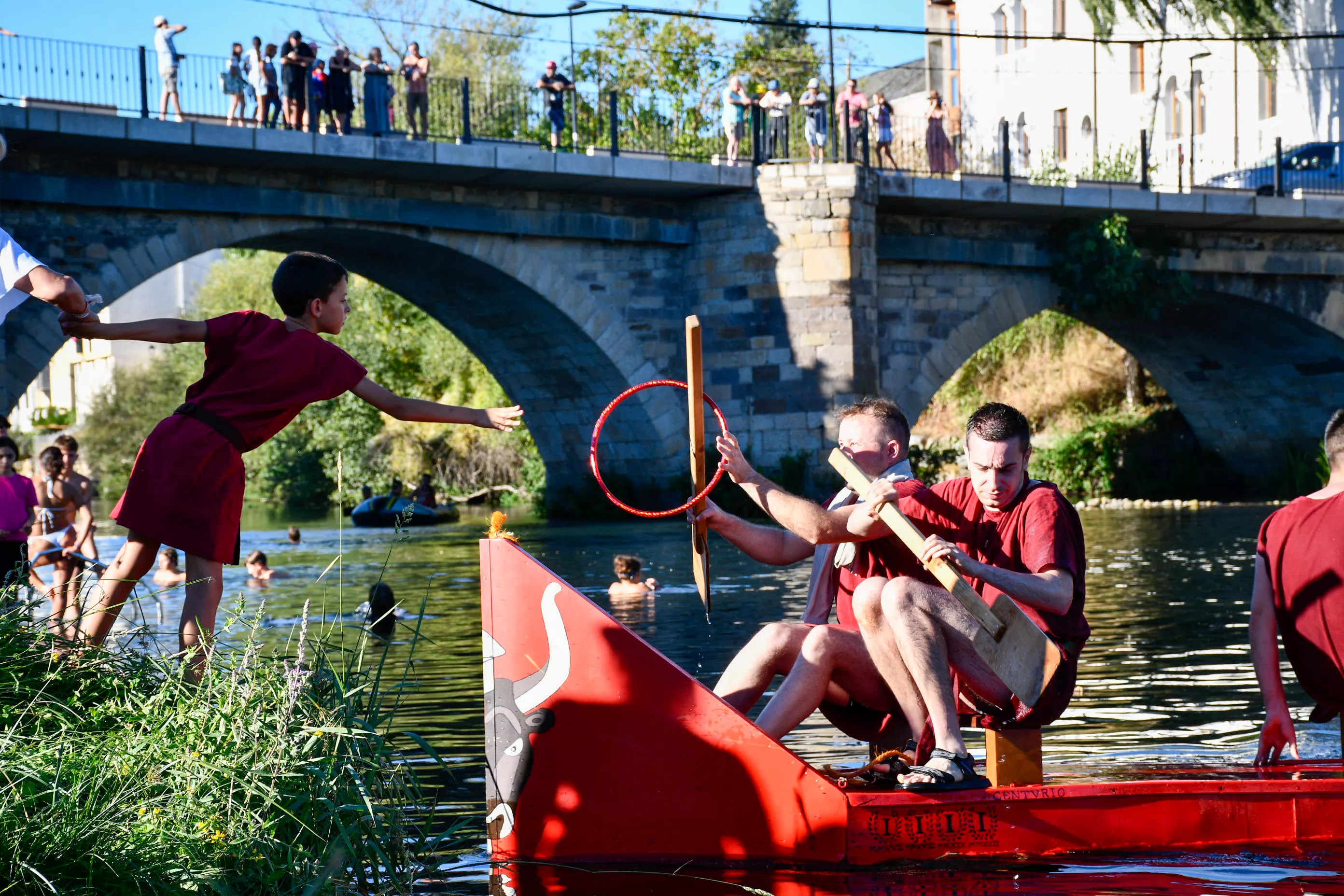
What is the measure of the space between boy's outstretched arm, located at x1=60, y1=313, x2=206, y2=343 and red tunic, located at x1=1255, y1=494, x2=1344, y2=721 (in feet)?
9.67

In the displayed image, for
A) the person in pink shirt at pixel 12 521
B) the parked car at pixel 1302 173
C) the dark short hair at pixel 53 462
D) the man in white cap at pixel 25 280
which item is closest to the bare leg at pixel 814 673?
the man in white cap at pixel 25 280

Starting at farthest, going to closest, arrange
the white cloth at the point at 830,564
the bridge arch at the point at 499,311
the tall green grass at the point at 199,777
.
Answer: the bridge arch at the point at 499,311, the white cloth at the point at 830,564, the tall green grass at the point at 199,777

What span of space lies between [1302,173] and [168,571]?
20.7m

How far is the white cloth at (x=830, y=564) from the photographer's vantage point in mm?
4359

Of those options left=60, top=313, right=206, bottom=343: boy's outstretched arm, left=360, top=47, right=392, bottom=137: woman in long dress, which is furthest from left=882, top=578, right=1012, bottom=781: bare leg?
left=360, top=47, right=392, bottom=137: woman in long dress

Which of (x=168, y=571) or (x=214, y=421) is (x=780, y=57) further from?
(x=214, y=421)

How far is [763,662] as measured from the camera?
4.34 meters

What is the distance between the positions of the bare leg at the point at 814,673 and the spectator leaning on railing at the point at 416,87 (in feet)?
50.4

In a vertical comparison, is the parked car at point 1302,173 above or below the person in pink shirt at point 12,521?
above

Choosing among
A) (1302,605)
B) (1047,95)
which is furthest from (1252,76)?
(1302,605)

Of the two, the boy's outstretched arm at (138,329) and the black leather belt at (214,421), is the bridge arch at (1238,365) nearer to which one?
the black leather belt at (214,421)

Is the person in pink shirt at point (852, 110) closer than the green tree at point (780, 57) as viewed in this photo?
Yes

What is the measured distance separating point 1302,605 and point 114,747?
3.04 metres

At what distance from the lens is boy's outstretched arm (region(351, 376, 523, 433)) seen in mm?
4230
